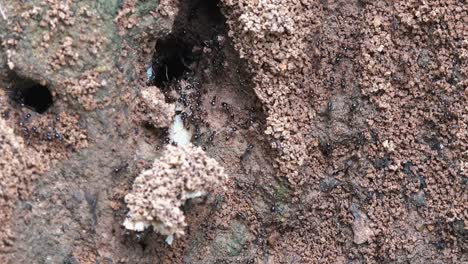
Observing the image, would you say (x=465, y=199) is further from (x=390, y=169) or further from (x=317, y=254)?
(x=317, y=254)

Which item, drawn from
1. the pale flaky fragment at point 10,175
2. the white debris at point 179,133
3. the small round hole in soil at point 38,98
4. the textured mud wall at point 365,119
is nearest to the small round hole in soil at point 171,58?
the white debris at point 179,133

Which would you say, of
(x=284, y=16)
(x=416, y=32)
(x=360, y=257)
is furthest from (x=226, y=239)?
(x=416, y=32)

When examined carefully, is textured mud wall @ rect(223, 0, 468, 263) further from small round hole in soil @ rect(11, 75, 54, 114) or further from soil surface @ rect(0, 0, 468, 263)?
small round hole in soil @ rect(11, 75, 54, 114)

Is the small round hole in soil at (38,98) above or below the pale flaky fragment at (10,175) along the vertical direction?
above

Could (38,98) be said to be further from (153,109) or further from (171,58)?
(171,58)

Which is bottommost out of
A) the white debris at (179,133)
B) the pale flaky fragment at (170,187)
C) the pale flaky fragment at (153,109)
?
the white debris at (179,133)

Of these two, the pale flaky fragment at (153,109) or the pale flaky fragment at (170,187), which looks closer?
the pale flaky fragment at (170,187)

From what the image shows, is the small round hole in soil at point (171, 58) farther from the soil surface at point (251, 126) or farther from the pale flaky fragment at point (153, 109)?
the pale flaky fragment at point (153, 109)
